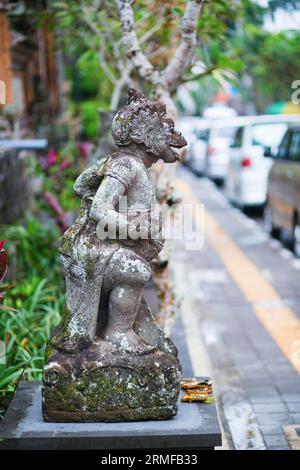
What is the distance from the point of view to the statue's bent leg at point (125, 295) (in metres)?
4.23

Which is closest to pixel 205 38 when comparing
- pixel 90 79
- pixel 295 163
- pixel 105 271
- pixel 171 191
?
pixel 171 191

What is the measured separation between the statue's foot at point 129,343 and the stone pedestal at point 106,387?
0.03m

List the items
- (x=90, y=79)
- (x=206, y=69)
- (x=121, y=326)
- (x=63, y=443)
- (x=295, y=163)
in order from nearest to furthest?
(x=63, y=443)
(x=121, y=326)
(x=206, y=69)
(x=295, y=163)
(x=90, y=79)

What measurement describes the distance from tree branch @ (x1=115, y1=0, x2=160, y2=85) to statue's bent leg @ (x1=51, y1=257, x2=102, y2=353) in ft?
8.41

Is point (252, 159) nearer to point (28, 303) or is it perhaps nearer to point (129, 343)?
point (28, 303)

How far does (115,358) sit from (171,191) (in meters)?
2.41

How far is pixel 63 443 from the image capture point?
4.07 meters

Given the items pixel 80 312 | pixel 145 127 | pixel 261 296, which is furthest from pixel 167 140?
pixel 261 296

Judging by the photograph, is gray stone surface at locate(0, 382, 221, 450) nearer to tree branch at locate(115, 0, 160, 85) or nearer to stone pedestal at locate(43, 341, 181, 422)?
stone pedestal at locate(43, 341, 181, 422)

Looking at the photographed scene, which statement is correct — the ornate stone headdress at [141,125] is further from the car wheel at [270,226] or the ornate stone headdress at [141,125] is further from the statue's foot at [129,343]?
the car wheel at [270,226]

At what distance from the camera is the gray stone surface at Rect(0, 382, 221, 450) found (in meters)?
4.07

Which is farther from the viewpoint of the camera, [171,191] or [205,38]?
[205,38]

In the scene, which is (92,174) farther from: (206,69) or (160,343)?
(206,69)

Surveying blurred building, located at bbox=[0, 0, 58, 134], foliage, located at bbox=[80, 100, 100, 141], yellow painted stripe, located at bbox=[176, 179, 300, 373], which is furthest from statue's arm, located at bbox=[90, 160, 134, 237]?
foliage, located at bbox=[80, 100, 100, 141]
